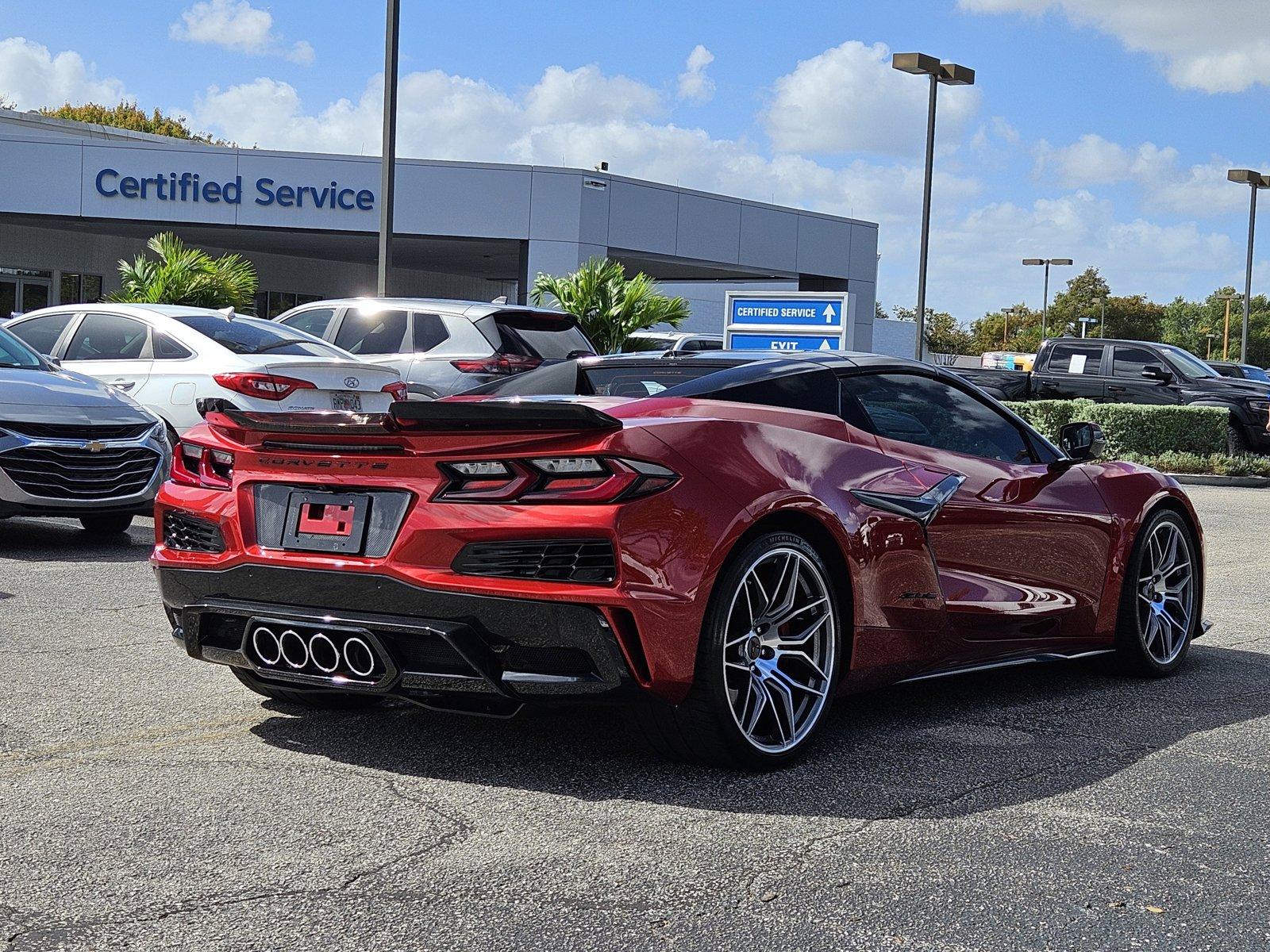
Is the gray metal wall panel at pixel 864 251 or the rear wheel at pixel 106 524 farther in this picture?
the gray metal wall panel at pixel 864 251

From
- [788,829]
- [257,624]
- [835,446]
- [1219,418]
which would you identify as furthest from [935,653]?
[1219,418]

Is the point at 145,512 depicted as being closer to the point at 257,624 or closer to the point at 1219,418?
the point at 257,624

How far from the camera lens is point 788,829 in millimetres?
3980

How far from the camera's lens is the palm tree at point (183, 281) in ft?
83.4

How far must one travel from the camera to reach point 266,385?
10188mm

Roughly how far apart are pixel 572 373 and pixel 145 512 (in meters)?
5.87

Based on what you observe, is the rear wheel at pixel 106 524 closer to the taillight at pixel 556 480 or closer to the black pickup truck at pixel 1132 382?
the taillight at pixel 556 480

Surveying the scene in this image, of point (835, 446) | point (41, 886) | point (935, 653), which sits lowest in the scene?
point (41, 886)

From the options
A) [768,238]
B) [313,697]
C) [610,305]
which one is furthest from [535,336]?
[768,238]

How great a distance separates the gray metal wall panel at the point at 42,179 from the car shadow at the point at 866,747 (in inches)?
1267

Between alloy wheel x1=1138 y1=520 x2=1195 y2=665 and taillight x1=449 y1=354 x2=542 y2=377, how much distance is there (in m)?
8.34

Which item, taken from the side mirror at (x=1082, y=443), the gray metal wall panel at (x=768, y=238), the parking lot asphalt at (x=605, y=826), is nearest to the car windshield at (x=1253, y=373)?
the gray metal wall panel at (x=768, y=238)

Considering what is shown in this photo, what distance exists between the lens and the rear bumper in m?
4.09

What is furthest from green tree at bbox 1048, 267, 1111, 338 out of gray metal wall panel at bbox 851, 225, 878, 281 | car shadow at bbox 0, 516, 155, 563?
car shadow at bbox 0, 516, 155, 563
